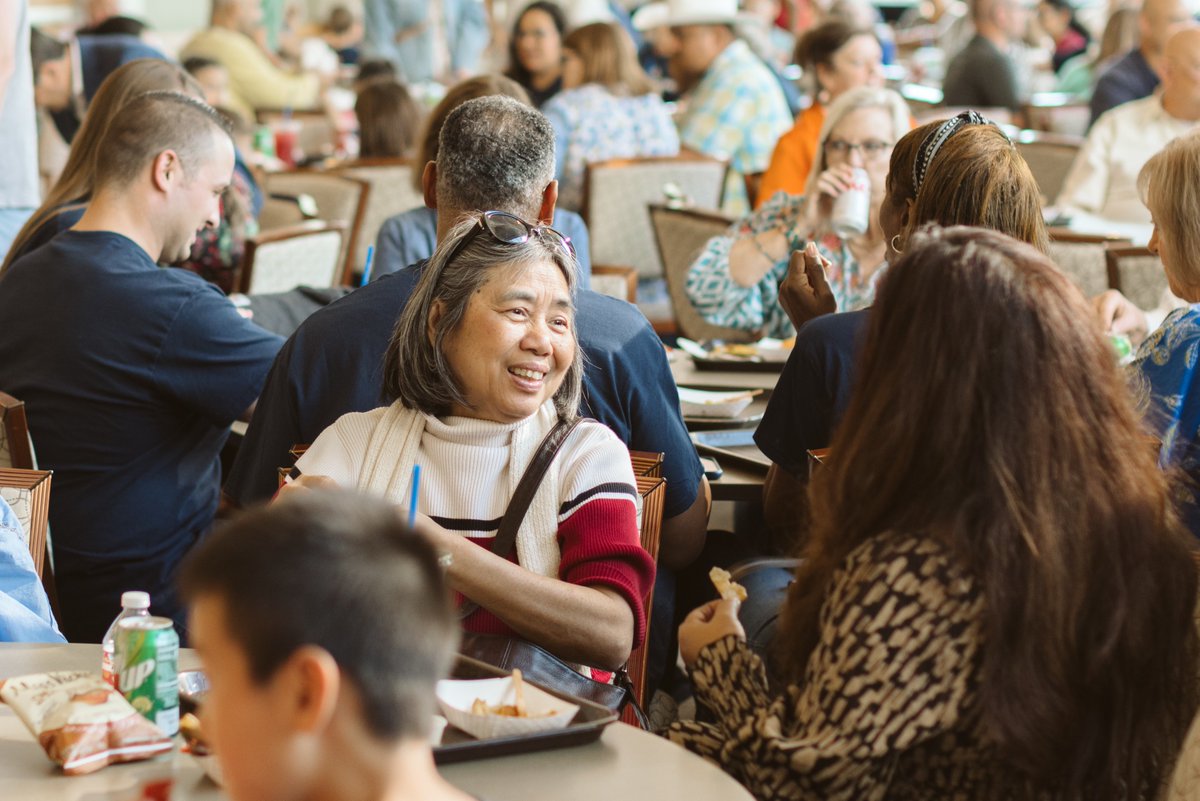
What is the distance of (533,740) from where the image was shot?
1.41 meters

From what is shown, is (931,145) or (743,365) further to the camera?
(743,365)

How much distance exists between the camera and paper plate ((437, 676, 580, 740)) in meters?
1.42

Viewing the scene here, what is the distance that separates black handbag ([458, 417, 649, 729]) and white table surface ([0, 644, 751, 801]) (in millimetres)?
105

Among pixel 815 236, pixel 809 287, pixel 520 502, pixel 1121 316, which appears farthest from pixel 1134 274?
pixel 520 502

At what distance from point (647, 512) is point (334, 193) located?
347cm

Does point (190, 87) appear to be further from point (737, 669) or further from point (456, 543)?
point (737, 669)

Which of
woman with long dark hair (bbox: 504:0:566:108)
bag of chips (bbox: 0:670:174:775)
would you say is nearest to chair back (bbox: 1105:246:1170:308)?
bag of chips (bbox: 0:670:174:775)

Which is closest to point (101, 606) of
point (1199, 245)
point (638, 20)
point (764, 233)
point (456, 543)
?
point (456, 543)

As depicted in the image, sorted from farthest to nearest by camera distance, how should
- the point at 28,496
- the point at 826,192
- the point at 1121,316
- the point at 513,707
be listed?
the point at 826,192
the point at 1121,316
the point at 28,496
the point at 513,707

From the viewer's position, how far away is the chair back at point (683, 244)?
456 centimetres

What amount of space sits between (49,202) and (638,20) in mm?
6033

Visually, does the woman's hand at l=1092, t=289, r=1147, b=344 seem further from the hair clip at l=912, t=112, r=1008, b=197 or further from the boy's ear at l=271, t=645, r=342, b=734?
the boy's ear at l=271, t=645, r=342, b=734

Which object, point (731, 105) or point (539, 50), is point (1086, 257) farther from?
point (539, 50)

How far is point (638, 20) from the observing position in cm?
876
